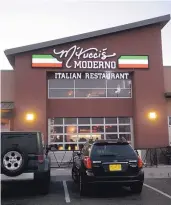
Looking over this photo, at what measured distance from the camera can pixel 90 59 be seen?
19.6 m

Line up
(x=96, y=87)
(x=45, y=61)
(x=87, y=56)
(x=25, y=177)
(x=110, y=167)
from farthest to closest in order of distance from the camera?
(x=96, y=87) → (x=87, y=56) → (x=45, y=61) → (x=110, y=167) → (x=25, y=177)

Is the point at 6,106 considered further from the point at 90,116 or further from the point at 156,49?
the point at 156,49

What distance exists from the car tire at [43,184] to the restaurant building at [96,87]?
9.78m

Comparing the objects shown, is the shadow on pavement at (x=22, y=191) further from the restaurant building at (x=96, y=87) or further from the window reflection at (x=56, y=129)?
the window reflection at (x=56, y=129)

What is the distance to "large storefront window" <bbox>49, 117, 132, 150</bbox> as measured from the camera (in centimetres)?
1931

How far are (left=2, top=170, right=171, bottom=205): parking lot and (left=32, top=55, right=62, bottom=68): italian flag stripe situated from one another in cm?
994

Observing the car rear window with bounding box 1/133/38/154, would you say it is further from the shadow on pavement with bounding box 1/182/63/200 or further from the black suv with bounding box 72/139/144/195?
the black suv with bounding box 72/139/144/195

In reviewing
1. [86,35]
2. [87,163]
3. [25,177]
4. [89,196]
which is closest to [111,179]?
[87,163]

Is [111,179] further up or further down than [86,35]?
further down

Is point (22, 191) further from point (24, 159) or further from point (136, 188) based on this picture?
point (136, 188)

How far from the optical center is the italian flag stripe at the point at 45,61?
62.6 ft

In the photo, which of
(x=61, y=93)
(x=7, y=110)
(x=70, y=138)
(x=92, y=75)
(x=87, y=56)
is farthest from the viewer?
(x=92, y=75)

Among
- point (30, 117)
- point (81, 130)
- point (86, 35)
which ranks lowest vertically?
point (81, 130)

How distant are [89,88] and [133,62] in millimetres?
3245
